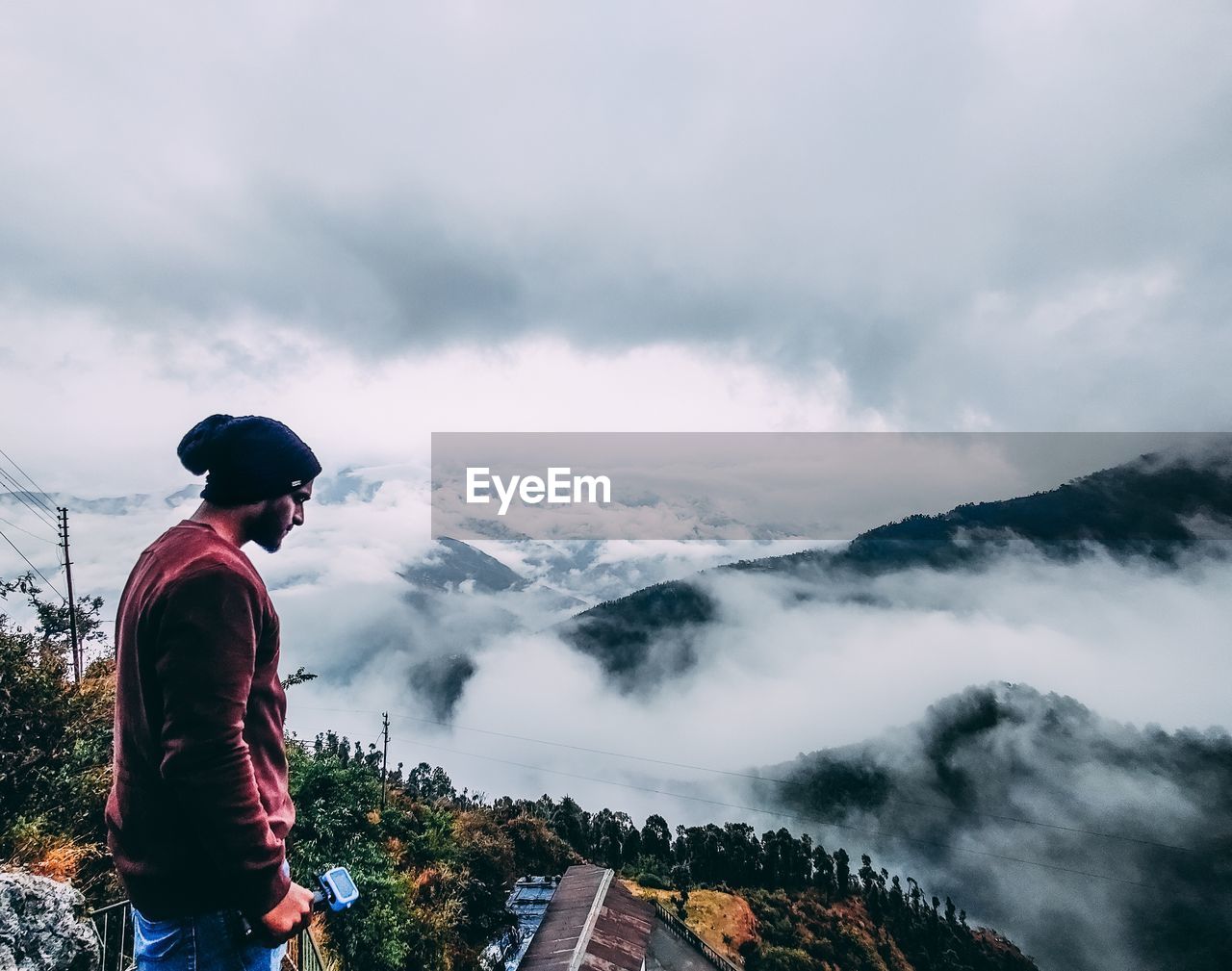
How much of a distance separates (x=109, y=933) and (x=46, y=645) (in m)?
9.75

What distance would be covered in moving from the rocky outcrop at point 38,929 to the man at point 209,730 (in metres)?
3.91

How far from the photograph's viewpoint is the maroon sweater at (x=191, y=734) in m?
1.58

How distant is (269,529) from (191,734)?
72 centimetres

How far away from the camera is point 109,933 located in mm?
6688

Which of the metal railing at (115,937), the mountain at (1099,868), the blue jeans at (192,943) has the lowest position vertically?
the mountain at (1099,868)

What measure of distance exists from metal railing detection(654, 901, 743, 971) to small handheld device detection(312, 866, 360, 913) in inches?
1665

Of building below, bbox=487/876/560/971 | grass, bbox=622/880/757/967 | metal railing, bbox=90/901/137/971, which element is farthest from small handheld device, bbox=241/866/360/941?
grass, bbox=622/880/757/967

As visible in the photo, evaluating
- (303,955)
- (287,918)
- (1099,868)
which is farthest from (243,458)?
(1099,868)

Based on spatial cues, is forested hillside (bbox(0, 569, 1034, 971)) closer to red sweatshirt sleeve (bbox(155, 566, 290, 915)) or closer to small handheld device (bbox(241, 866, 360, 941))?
small handheld device (bbox(241, 866, 360, 941))

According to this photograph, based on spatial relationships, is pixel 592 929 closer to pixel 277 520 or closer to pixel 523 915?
pixel 523 915

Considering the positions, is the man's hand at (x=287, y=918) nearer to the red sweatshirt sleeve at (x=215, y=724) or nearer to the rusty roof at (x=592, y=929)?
the red sweatshirt sleeve at (x=215, y=724)

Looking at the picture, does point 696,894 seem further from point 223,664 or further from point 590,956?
point 223,664

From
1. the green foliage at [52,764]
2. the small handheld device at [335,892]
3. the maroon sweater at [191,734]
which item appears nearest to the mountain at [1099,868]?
the green foliage at [52,764]

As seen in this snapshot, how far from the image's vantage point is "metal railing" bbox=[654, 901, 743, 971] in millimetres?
36844
